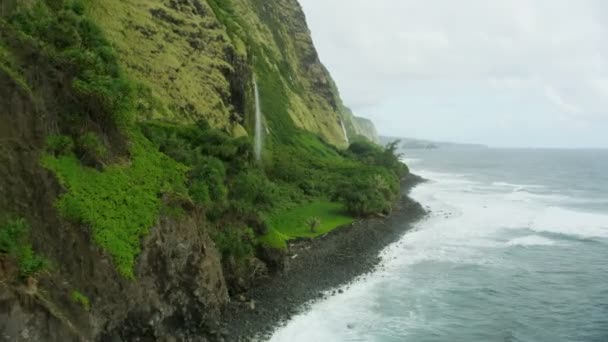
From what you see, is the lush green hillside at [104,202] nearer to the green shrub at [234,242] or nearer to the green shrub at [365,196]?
the green shrub at [234,242]

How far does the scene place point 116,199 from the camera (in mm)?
28266

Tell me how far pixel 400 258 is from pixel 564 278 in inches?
642

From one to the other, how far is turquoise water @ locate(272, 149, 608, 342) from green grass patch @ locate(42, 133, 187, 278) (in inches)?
485

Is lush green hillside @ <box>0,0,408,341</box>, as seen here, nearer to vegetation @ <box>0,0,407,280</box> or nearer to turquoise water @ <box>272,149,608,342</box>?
vegetation @ <box>0,0,407,280</box>

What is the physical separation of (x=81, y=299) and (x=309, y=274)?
2352 centimetres

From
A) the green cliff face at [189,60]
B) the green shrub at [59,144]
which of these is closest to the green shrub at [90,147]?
the green shrub at [59,144]

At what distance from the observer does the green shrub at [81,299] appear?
2277 cm

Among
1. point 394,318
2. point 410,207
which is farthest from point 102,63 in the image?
point 410,207

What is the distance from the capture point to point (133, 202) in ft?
95.1

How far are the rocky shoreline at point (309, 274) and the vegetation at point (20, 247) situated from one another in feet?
46.3

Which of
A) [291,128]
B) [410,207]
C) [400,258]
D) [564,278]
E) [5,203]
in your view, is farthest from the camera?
[291,128]

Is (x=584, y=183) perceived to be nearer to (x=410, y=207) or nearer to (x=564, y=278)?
(x=410, y=207)

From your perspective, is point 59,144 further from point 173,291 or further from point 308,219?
point 308,219

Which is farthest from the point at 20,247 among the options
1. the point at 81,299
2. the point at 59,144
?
the point at 59,144
